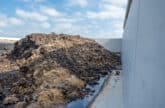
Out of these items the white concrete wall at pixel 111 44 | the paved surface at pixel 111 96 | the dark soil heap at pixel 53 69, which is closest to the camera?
the paved surface at pixel 111 96

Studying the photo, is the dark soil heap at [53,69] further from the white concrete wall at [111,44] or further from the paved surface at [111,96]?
the white concrete wall at [111,44]

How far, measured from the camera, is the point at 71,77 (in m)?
11.9

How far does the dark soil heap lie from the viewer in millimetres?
9900

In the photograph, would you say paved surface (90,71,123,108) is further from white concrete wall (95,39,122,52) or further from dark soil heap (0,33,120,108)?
white concrete wall (95,39,122,52)

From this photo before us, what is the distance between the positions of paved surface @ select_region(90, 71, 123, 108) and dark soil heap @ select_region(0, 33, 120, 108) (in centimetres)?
70

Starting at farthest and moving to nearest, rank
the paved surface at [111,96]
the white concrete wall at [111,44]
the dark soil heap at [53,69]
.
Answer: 1. the white concrete wall at [111,44]
2. the dark soil heap at [53,69]
3. the paved surface at [111,96]

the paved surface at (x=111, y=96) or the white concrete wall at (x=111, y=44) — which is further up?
the white concrete wall at (x=111, y=44)

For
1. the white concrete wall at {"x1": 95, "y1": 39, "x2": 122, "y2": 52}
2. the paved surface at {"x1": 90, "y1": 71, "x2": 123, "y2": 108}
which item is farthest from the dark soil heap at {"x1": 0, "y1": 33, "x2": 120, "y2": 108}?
the white concrete wall at {"x1": 95, "y1": 39, "x2": 122, "y2": 52}

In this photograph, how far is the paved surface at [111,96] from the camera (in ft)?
29.6

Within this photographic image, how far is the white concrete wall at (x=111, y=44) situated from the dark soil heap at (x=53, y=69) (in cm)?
331

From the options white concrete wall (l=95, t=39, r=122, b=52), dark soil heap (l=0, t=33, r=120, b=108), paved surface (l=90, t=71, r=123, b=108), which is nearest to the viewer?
paved surface (l=90, t=71, r=123, b=108)

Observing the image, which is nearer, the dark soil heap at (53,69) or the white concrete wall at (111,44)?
the dark soil heap at (53,69)

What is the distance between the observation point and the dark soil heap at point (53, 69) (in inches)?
390

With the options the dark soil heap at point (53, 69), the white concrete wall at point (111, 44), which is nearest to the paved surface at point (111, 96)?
the dark soil heap at point (53, 69)
